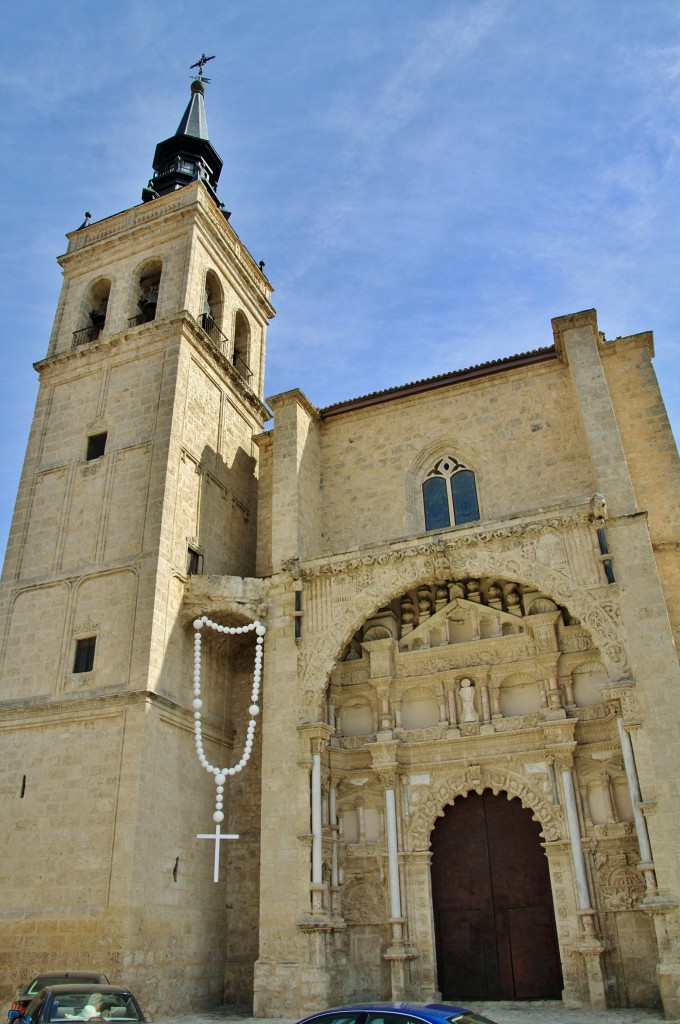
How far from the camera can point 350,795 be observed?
13.2 metres

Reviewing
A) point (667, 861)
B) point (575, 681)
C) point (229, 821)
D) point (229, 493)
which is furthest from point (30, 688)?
point (667, 861)

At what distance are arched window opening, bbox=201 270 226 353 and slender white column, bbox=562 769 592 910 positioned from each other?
10.7 meters

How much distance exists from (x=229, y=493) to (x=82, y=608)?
384 centimetres

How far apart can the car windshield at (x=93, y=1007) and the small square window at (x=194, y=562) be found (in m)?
7.85

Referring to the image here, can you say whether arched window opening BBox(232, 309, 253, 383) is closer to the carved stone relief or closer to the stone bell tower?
the stone bell tower

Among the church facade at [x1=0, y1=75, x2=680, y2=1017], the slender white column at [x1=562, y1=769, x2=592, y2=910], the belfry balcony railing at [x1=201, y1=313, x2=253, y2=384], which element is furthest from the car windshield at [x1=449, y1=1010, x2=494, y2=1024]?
the belfry balcony railing at [x1=201, y1=313, x2=253, y2=384]

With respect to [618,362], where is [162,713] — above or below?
below

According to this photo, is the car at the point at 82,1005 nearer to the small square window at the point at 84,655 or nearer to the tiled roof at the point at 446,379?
the small square window at the point at 84,655

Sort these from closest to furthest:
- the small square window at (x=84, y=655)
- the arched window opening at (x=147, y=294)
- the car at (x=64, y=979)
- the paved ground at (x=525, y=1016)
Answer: the car at (x=64, y=979)
the paved ground at (x=525, y=1016)
the small square window at (x=84, y=655)
the arched window opening at (x=147, y=294)

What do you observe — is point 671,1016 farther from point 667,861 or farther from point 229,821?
point 229,821

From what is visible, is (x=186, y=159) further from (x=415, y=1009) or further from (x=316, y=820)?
(x=415, y=1009)

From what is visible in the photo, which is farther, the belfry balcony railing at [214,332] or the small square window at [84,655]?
the belfry balcony railing at [214,332]

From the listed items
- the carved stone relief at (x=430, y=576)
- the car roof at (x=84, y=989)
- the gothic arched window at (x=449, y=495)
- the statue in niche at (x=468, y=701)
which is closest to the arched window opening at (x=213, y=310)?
the gothic arched window at (x=449, y=495)

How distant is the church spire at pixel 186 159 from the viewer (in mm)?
21878
